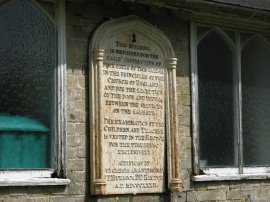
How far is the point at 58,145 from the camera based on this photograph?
7.64 metres

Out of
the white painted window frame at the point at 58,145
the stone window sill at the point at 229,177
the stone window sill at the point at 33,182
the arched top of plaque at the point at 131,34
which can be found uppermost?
the arched top of plaque at the point at 131,34

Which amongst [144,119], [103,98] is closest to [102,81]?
[103,98]

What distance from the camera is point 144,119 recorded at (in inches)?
332

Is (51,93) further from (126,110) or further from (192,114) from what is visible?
(192,114)

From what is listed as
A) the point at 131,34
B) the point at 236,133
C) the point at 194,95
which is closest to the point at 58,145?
the point at 131,34

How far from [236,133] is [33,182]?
3.55 meters

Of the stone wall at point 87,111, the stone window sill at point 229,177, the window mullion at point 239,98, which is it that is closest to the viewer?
the stone wall at point 87,111

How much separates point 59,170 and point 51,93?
3.08 ft

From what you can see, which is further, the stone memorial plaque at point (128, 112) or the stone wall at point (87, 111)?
the stone memorial plaque at point (128, 112)

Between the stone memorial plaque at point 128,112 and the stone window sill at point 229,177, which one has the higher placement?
the stone memorial plaque at point 128,112

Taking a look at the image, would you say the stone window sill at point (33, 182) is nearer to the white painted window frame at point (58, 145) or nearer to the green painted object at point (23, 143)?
the white painted window frame at point (58, 145)

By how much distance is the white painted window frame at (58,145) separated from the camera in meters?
7.30

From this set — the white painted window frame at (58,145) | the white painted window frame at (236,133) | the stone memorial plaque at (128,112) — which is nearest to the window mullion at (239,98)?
the white painted window frame at (236,133)

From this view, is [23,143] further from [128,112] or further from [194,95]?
[194,95]
